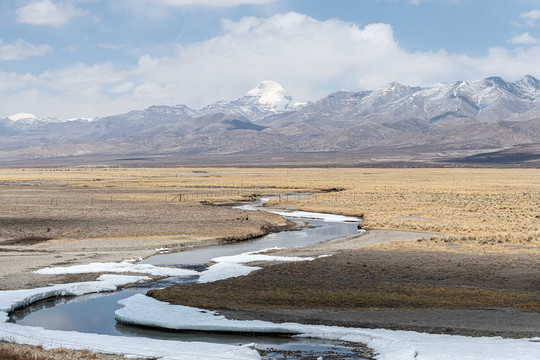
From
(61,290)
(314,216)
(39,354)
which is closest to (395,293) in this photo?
(39,354)

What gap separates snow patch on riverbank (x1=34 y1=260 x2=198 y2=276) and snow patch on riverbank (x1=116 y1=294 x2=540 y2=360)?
6.67 metres

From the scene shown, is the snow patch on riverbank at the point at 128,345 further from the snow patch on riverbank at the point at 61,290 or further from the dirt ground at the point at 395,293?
the snow patch on riverbank at the point at 61,290

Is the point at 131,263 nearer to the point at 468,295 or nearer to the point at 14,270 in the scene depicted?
the point at 14,270

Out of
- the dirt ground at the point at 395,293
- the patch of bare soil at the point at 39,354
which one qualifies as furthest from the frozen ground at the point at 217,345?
the dirt ground at the point at 395,293

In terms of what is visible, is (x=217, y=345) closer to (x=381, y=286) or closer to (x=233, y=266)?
(x=381, y=286)

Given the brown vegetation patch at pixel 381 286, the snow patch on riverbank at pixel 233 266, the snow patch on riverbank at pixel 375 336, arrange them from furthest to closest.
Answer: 1. the snow patch on riverbank at pixel 233 266
2. the brown vegetation patch at pixel 381 286
3. the snow patch on riverbank at pixel 375 336

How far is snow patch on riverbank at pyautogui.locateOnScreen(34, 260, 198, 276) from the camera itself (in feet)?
94.3

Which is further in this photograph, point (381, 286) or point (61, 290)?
point (61, 290)

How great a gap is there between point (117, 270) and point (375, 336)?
15.9 meters

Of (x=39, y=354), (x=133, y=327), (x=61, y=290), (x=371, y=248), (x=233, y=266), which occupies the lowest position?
(x=371, y=248)

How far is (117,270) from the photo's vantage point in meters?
29.3

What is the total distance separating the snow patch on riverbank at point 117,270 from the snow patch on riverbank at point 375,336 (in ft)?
21.9

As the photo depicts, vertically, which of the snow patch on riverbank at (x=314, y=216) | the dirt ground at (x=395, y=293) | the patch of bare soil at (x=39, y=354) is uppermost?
the patch of bare soil at (x=39, y=354)

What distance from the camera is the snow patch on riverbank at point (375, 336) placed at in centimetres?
1575
